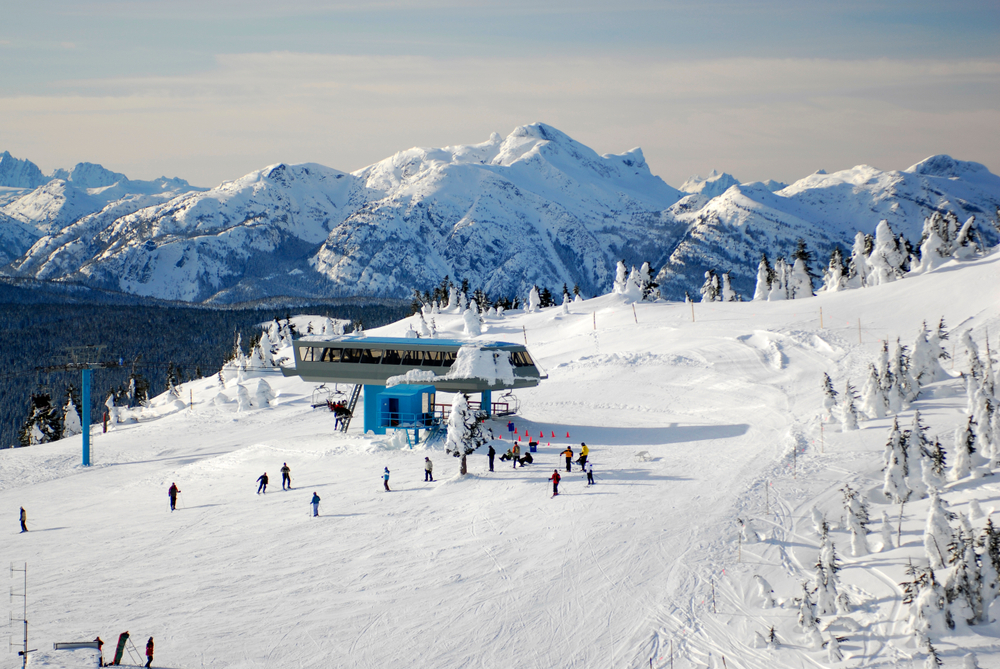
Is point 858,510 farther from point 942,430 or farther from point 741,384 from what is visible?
point 741,384

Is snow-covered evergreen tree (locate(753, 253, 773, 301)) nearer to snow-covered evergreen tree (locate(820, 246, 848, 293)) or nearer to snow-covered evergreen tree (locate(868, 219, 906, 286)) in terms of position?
snow-covered evergreen tree (locate(820, 246, 848, 293))

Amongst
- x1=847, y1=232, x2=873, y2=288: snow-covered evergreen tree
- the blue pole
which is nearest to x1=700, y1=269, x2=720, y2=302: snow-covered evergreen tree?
x1=847, y1=232, x2=873, y2=288: snow-covered evergreen tree

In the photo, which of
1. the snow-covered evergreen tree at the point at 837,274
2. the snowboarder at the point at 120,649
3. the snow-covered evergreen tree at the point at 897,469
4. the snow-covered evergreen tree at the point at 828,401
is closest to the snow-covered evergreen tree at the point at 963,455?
the snow-covered evergreen tree at the point at 897,469

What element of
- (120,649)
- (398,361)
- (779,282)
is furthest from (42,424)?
(779,282)

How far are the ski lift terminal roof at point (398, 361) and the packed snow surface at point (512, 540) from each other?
3286 millimetres

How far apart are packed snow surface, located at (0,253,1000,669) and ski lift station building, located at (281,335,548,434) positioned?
8.22ft

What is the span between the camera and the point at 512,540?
28.9 metres

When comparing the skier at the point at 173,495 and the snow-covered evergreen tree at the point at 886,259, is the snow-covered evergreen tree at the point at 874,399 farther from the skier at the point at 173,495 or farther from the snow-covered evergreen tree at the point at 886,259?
the snow-covered evergreen tree at the point at 886,259

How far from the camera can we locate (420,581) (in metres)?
25.8

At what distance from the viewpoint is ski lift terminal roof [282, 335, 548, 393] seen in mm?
46688

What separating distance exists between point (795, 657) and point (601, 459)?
19136mm

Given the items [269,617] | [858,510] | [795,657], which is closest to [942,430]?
[858,510]

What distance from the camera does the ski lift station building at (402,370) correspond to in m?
44.8

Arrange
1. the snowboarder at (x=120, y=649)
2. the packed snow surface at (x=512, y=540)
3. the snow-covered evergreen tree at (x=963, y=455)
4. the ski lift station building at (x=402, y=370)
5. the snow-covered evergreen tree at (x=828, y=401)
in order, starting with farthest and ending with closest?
the ski lift station building at (x=402, y=370)
the snow-covered evergreen tree at (x=828, y=401)
the snow-covered evergreen tree at (x=963, y=455)
the packed snow surface at (x=512, y=540)
the snowboarder at (x=120, y=649)
